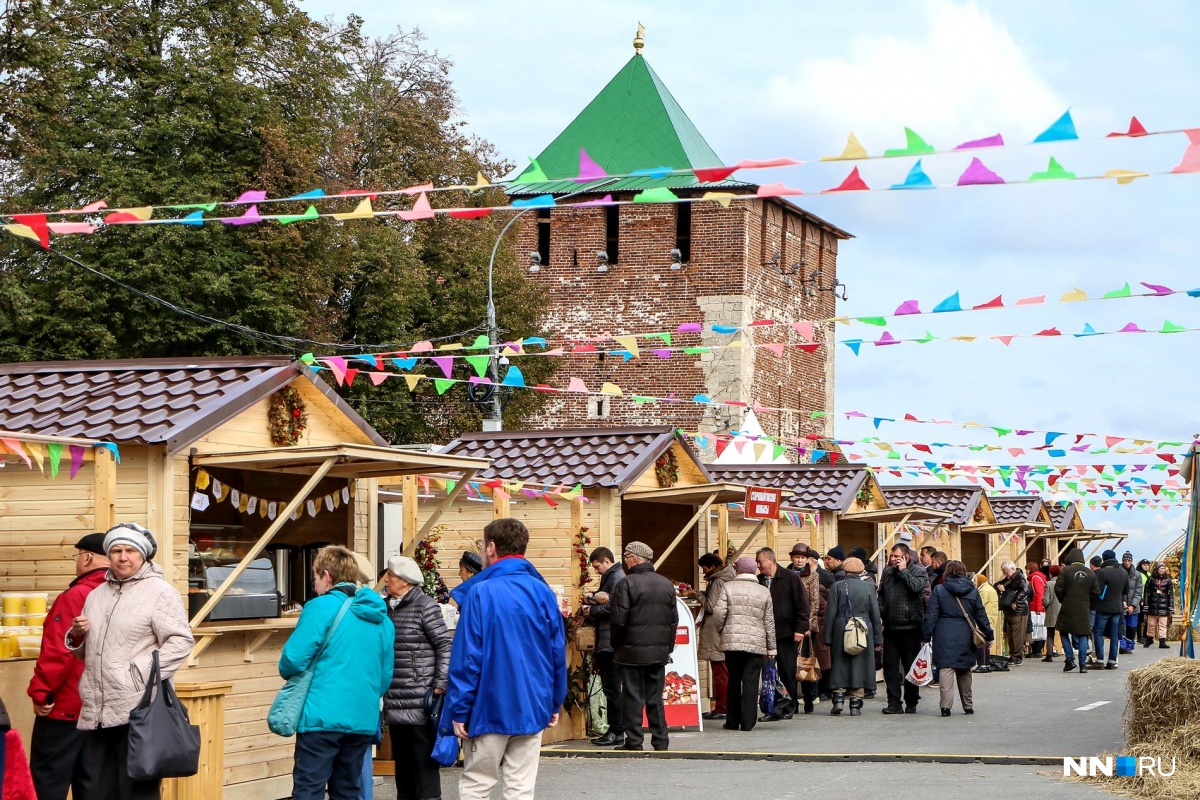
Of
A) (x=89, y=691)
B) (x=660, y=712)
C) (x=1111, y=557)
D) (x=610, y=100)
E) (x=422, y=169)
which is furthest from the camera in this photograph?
(x=610, y=100)

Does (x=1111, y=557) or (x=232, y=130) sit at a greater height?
(x=232, y=130)

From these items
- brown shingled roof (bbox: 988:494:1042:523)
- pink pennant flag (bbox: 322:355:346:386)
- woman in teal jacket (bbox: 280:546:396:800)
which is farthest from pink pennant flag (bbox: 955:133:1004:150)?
brown shingled roof (bbox: 988:494:1042:523)

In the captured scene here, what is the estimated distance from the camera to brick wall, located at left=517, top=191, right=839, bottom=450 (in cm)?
4809

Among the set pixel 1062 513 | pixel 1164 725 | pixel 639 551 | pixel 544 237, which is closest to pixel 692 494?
pixel 639 551

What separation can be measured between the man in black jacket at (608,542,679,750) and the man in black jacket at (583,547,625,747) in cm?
28

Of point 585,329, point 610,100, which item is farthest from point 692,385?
point 610,100

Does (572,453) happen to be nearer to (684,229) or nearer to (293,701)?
(293,701)

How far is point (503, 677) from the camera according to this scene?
7.70 metres

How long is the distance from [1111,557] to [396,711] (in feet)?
51.8

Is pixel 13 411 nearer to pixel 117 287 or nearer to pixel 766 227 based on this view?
pixel 117 287

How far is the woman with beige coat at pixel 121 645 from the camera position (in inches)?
315

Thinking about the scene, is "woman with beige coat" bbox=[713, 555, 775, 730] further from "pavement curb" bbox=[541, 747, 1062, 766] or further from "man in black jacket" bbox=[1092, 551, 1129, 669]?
"man in black jacket" bbox=[1092, 551, 1129, 669]

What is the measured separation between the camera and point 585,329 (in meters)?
49.0

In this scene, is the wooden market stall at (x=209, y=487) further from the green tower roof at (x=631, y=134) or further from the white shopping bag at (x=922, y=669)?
the green tower roof at (x=631, y=134)
